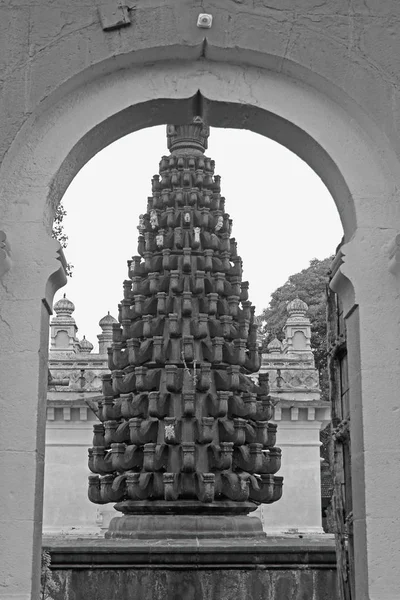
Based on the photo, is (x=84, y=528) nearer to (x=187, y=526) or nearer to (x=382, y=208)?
(x=187, y=526)

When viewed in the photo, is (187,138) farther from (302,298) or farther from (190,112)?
(302,298)

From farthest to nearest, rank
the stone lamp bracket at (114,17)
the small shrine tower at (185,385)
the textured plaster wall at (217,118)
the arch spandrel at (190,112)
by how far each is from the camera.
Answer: the small shrine tower at (185,385)
the stone lamp bracket at (114,17)
the arch spandrel at (190,112)
the textured plaster wall at (217,118)

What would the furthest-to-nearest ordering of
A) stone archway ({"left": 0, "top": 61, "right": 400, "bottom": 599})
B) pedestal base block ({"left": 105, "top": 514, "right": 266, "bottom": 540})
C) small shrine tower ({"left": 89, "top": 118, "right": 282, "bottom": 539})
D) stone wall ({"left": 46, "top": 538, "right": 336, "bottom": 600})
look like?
small shrine tower ({"left": 89, "top": 118, "right": 282, "bottom": 539}) < pedestal base block ({"left": 105, "top": 514, "right": 266, "bottom": 540}) < stone wall ({"left": 46, "top": 538, "right": 336, "bottom": 600}) < stone archway ({"left": 0, "top": 61, "right": 400, "bottom": 599})

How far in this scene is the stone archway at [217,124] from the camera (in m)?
4.86

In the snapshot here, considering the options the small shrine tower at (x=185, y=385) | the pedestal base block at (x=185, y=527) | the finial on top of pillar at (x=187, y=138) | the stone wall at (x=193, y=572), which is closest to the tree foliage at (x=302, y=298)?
the finial on top of pillar at (x=187, y=138)

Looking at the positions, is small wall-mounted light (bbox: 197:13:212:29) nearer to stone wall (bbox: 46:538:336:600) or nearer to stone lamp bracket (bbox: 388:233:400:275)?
stone lamp bracket (bbox: 388:233:400:275)

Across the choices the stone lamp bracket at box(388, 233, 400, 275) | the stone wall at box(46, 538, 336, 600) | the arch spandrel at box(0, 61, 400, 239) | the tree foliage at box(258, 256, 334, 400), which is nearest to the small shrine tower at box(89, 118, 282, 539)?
the stone wall at box(46, 538, 336, 600)

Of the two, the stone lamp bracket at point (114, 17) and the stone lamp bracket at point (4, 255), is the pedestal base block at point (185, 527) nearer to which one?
the stone lamp bracket at point (4, 255)

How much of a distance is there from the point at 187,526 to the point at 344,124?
6621mm

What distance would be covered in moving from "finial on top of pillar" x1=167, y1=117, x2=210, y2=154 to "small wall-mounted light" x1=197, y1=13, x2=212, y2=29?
8.18 meters

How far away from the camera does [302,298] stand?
41.1 metres

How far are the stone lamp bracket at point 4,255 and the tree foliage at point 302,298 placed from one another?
33.1 meters

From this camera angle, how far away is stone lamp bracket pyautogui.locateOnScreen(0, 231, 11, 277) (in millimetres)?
5020

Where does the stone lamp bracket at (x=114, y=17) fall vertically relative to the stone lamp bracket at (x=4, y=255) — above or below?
above
